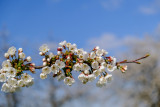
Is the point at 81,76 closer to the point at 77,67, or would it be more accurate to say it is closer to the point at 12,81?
the point at 77,67

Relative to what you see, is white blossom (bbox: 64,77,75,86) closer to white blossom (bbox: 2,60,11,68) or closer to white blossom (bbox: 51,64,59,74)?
white blossom (bbox: 51,64,59,74)

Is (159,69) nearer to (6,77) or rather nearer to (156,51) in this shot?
(156,51)

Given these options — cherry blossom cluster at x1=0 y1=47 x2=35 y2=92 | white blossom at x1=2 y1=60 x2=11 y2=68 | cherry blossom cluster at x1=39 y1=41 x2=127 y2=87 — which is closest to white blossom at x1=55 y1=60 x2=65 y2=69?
cherry blossom cluster at x1=39 y1=41 x2=127 y2=87

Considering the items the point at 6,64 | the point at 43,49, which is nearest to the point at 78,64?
the point at 43,49

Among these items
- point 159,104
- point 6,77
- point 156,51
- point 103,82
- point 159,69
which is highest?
point 156,51

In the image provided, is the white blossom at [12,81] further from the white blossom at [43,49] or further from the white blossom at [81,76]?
the white blossom at [81,76]

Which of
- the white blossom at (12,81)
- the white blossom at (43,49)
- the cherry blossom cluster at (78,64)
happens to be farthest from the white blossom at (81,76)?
the white blossom at (12,81)

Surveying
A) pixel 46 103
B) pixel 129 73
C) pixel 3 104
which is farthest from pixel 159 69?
pixel 3 104

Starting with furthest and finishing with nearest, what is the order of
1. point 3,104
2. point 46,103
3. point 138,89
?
point 138,89, point 46,103, point 3,104
